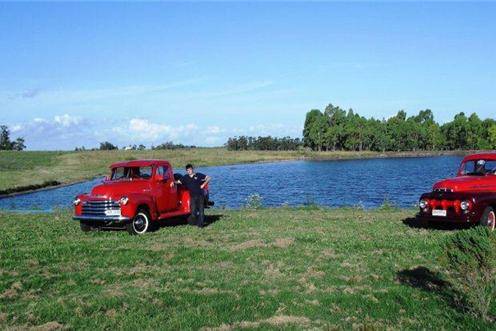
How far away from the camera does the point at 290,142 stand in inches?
7185

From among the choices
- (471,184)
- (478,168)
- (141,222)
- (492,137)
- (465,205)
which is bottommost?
(141,222)

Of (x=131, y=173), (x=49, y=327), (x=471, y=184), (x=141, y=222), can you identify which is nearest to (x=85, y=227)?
(x=141, y=222)

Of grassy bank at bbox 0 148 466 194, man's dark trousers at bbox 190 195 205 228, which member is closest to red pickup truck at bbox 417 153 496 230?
man's dark trousers at bbox 190 195 205 228

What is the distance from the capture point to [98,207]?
1658cm

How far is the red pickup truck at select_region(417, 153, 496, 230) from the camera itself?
1552cm

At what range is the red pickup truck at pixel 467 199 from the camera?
1552 centimetres

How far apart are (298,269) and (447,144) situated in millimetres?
180520

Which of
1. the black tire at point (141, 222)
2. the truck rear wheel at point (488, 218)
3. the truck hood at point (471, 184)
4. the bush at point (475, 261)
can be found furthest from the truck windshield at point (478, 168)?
the black tire at point (141, 222)

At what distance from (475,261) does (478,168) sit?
1122cm

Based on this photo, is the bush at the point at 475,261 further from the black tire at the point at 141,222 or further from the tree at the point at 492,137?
the tree at the point at 492,137

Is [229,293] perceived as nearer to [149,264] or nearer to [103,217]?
[149,264]

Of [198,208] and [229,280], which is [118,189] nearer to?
[198,208]

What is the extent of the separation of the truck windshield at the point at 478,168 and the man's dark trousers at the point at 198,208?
869 cm

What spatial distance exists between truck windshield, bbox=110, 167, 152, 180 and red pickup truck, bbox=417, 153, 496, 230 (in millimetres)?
8909
